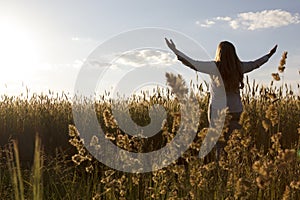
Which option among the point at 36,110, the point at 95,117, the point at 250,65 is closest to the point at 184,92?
the point at 250,65

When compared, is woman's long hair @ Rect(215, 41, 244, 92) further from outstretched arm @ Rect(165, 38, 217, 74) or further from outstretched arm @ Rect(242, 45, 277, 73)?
outstretched arm @ Rect(242, 45, 277, 73)

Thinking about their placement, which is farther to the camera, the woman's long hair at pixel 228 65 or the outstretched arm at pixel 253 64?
the outstretched arm at pixel 253 64

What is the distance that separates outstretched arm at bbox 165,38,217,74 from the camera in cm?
498

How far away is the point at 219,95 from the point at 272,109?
9.49ft

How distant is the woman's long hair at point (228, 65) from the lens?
496 cm

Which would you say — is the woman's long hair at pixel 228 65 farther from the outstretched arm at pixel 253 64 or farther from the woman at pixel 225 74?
the outstretched arm at pixel 253 64

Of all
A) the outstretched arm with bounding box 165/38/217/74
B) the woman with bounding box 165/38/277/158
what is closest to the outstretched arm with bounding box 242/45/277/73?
the woman with bounding box 165/38/277/158

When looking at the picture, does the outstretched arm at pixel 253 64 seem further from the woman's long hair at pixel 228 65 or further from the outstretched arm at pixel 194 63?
the outstretched arm at pixel 194 63

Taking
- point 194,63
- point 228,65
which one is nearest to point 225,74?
point 228,65

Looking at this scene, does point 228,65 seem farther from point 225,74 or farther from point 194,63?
point 194,63

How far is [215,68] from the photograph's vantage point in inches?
196

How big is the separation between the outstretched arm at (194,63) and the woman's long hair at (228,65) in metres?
0.09

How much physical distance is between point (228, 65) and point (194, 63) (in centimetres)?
37

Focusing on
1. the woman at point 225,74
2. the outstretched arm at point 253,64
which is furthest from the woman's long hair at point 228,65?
the outstretched arm at point 253,64
